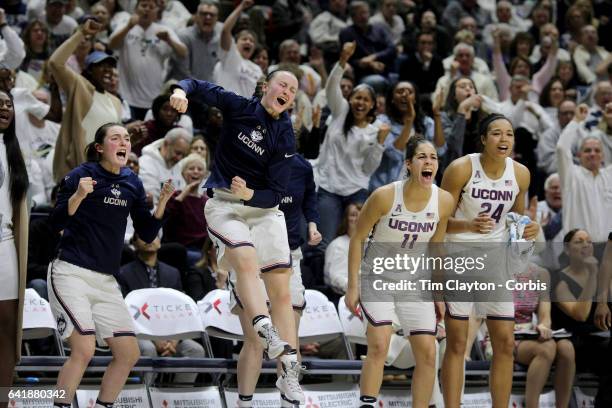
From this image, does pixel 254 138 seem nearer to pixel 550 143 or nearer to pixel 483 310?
pixel 483 310

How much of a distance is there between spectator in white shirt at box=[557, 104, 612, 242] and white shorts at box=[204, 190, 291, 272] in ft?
15.7

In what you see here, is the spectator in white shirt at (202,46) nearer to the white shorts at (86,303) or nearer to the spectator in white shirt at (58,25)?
the spectator in white shirt at (58,25)

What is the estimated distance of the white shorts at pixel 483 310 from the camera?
8.38m

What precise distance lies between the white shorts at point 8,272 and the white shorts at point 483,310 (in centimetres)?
307

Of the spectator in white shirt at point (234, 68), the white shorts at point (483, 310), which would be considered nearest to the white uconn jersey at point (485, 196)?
the white shorts at point (483, 310)

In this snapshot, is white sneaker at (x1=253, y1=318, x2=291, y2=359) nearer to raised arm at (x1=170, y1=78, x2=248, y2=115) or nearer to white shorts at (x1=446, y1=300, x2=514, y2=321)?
raised arm at (x1=170, y1=78, x2=248, y2=115)

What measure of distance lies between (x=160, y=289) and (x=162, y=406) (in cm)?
99

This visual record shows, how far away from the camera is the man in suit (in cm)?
918

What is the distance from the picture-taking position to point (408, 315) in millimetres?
8164

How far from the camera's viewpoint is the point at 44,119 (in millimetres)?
11086

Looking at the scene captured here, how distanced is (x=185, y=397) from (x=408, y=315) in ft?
5.77

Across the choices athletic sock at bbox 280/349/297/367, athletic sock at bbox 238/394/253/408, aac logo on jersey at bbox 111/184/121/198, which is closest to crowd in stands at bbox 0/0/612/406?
aac logo on jersey at bbox 111/184/121/198

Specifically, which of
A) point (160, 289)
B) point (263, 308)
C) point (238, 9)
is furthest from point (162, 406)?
point (238, 9)

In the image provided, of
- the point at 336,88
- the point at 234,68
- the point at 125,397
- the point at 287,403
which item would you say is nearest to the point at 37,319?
the point at 125,397
